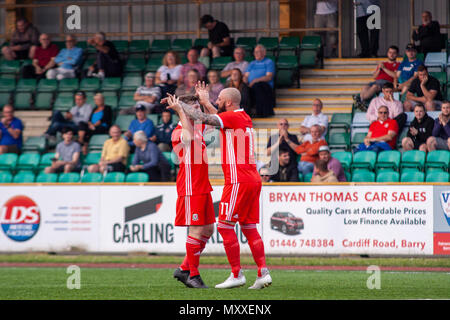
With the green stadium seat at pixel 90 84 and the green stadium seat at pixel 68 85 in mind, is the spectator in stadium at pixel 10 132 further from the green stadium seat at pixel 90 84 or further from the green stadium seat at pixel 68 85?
the green stadium seat at pixel 90 84

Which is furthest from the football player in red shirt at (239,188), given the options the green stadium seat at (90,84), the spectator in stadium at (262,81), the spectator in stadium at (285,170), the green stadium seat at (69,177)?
the green stadium seat at (90,84)

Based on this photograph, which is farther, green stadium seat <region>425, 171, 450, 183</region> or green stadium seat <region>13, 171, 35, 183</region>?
green stadium seat <region>13, 171, 35, 183</region>

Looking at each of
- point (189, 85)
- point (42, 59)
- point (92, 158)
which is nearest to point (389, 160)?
point (189, 85)

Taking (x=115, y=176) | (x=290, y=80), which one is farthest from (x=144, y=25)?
(x=115, y=176)

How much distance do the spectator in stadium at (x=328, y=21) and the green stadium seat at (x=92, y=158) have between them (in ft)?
23.8

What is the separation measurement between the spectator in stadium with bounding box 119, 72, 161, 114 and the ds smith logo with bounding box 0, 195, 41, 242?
4189 millimetres

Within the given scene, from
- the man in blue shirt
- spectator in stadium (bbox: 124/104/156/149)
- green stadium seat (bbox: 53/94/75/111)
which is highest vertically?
the man in blue shirt

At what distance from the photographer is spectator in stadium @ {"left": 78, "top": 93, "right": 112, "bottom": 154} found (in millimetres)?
18734

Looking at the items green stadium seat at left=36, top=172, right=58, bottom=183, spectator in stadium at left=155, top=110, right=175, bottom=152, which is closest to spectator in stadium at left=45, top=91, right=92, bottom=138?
green stadium seat at left=36, top=172, right=58, bottom=183

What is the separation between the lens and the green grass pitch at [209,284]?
8.95 meters

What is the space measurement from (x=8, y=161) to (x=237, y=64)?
17.9 ft

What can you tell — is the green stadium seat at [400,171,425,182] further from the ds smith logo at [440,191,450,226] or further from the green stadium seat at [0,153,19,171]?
the green stadium seat at [0,153,19,171]

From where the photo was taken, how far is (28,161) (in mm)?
18219
